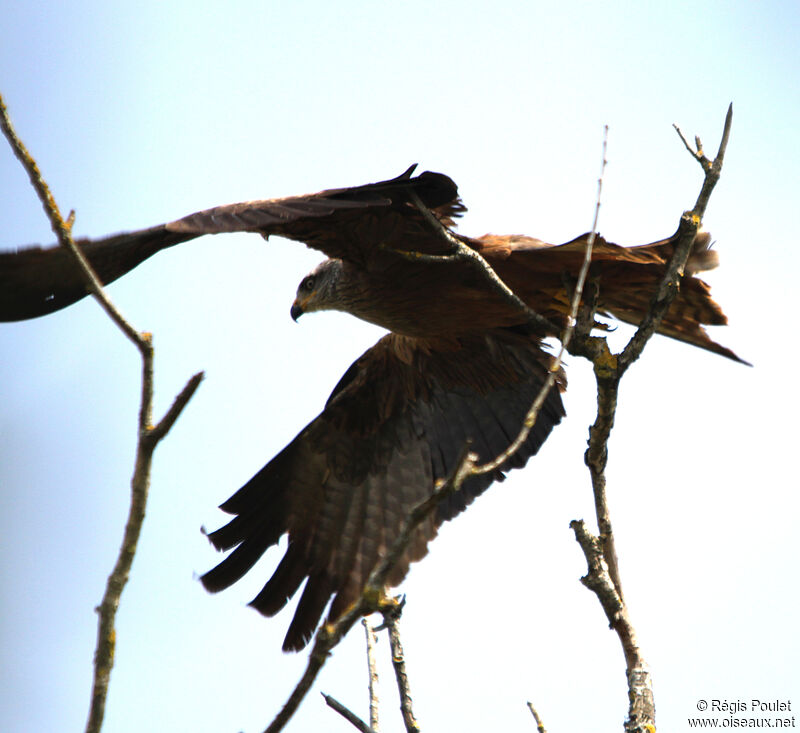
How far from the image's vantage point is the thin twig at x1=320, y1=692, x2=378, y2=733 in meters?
2.77

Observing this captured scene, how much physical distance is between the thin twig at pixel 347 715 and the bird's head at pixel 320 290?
214 cm

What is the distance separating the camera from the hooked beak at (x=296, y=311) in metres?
4.98

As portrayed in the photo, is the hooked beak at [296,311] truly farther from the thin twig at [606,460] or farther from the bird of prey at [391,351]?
the thin twig at [606,460]

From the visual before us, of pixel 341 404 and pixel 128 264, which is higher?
pixel 341 404

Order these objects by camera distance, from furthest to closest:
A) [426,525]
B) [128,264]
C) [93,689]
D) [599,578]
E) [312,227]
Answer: [426,525] < [312,227] < [128,264] < [599,578] < [93,689]

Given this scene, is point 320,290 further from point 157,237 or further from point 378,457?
point 157,237

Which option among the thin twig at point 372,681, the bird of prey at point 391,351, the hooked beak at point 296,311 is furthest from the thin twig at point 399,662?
the hooked beak at point 296,311

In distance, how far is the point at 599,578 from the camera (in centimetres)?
305

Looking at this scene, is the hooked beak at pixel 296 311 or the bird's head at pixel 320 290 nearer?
the bird's head at pixel 320 290

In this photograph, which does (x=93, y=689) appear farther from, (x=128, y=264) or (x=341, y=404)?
(x=341, y=404)

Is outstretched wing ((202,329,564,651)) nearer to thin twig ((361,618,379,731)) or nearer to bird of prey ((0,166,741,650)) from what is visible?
bird of prey ((0,166,741,650))

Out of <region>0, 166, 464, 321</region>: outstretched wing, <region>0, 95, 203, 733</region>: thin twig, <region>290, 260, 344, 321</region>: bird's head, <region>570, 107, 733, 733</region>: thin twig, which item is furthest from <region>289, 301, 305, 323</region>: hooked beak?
<region>0, 95, 203, 733</region>: thin twig

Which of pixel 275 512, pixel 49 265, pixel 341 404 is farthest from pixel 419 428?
pixel 49 265

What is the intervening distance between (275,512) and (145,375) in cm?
358
